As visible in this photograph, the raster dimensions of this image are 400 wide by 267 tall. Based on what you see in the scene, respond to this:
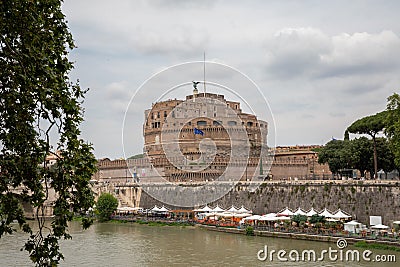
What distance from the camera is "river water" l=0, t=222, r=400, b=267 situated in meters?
19.7

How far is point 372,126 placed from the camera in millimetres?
33031

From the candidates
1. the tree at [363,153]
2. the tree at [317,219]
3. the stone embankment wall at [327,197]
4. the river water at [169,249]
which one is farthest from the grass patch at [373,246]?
the tree at [363,153]

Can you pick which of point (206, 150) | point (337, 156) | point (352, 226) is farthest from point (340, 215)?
point (206, 150)

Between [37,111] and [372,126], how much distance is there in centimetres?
2893

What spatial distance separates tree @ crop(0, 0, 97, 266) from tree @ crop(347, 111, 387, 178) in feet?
91.4

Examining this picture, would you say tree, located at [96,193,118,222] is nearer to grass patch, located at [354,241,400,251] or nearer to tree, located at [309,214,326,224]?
tree, located at [309,214,326,224]

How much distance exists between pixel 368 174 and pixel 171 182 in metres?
15.6

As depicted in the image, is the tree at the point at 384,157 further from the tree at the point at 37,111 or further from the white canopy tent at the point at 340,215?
the tree at the point at 37,111

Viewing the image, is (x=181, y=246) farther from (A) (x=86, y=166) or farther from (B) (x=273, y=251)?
(A) (x=86, y=166)

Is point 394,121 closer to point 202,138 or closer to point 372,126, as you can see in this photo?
point 372,126

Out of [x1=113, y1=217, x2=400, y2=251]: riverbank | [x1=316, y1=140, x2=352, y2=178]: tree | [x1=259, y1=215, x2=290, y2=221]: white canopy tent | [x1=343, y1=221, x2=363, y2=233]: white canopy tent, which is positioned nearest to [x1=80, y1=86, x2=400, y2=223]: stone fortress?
[x1=316, y1=140, x2=352, y2=178]: tree

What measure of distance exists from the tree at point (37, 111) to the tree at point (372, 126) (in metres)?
27.8

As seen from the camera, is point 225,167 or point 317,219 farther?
point 225,167

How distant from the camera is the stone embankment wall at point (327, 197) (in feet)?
89.7
